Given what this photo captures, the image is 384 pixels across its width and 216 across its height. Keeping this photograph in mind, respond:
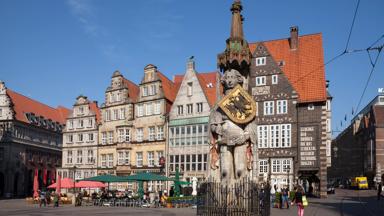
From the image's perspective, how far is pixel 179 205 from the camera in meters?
28.7

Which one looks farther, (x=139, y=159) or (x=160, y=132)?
(x=139, y=159)

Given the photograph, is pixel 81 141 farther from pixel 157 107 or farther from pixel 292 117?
pixel 292 117

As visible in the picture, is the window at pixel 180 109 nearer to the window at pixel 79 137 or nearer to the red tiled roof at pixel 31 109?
the window at pixel 79 137

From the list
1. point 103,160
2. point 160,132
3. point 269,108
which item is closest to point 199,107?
point 160,132

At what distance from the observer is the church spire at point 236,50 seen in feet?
47.3

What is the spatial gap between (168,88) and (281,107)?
12378 millimetres

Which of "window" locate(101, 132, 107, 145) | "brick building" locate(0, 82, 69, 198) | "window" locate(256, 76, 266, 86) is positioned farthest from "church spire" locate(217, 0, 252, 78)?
"brick building" locate(0, 82, 69, 198)

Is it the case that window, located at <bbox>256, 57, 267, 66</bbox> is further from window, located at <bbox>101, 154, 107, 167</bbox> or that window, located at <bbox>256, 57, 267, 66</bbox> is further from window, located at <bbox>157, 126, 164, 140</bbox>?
window, located at <bbox>101, 154, 107, 167</bbox>

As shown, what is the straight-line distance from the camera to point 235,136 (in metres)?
14.0

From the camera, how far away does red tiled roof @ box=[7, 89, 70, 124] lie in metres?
56.6

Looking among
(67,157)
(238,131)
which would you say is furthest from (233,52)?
(67,157)

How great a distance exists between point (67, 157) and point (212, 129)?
130 ft

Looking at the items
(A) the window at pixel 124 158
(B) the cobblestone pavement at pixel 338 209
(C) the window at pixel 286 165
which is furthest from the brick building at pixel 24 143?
(B) the cobblestone pavement at pixel 338 209

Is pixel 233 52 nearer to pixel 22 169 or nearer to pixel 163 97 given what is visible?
pixel 163 97
